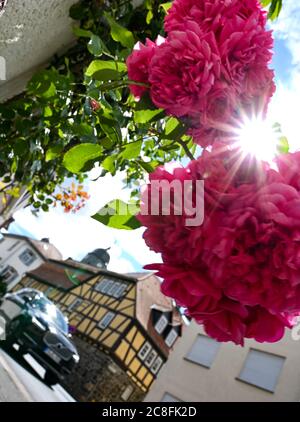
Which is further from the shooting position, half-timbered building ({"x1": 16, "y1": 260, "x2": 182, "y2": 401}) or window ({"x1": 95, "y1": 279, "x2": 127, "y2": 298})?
window ({"x1": 95, "y1": 279, "x2": 127, "y2": 298})

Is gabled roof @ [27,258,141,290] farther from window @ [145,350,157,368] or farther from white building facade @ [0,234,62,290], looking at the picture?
window @ [145,350,157,368]

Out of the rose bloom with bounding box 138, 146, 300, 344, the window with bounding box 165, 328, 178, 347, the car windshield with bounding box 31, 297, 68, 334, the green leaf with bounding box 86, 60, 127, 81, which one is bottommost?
the rose bloom with bounding box 138, 146, 300, 344

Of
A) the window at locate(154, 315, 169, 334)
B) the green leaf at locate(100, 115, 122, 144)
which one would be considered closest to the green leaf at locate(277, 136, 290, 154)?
the green leaf at locate(100, 115, 122, 144)

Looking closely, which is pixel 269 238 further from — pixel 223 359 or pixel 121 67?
pixel 223 359

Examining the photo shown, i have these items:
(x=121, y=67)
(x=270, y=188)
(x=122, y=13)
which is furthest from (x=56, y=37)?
(x=270, y=188)

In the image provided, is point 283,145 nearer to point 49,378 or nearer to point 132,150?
point 132,150

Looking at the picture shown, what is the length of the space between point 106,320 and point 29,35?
2286 cm

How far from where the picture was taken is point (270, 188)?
48cm

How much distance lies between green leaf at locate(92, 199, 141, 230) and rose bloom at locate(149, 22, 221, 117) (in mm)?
218

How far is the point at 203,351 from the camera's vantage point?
13.6m

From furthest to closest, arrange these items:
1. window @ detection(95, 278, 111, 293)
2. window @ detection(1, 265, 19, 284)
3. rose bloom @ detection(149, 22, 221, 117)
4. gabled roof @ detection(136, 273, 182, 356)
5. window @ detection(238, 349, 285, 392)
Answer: window @ detection(1, 265, 19, 284) → window @ detection(95, 278, 111, 293) → gabled roof @ detection(136, 273, 182, 356) → window @ detection(238, 349, 285, 392) → rose bloom @ detection(149, 22, 221, 117)

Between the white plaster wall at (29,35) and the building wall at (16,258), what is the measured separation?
3880cm

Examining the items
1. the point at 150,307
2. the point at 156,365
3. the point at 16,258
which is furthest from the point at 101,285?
the point at 16,258

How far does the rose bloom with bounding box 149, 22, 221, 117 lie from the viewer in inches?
24.5
